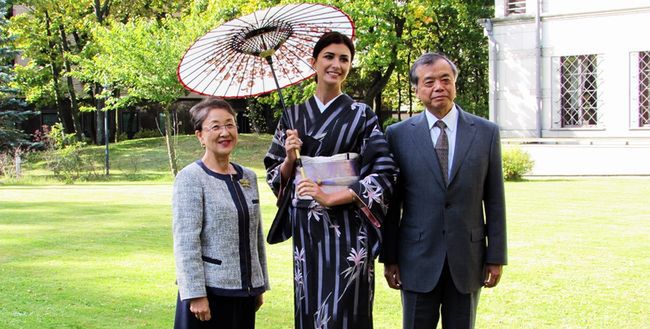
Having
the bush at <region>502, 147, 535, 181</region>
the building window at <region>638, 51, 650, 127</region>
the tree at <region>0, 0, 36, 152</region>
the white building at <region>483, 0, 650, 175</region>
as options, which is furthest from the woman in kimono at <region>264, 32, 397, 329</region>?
the tree at <region>0, 0, 36, 152</region>

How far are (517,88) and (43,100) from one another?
939 inches

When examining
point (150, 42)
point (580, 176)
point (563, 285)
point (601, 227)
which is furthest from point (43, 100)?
point (563, 285)

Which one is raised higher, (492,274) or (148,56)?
(148,56)

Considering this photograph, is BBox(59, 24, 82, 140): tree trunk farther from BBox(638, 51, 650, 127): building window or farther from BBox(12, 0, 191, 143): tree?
BBox(638, 51, 650, 127): building window

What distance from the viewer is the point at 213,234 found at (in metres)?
3.93

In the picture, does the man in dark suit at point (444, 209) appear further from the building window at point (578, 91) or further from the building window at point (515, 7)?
the building window at point (515, 7)

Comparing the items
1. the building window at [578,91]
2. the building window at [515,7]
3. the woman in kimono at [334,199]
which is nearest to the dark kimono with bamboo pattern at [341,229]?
the woman in kimono at [334,199]

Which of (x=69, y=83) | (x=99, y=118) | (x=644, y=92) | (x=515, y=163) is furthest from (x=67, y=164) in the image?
(x=644, y=92)

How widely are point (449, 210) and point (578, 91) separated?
18376 mm

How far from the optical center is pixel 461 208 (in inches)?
155

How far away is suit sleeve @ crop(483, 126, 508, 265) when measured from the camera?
4004mm

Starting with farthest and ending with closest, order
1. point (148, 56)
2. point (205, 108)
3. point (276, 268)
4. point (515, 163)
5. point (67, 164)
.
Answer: point (67, 164), point (148, 56), point (515, 163), point (276, 268), point (205, 108)

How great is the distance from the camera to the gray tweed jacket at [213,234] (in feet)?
12.7

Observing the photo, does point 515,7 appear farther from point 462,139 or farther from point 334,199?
point 334,199
